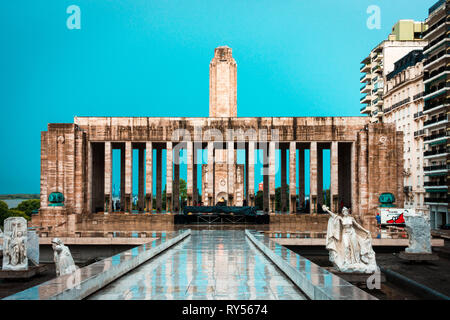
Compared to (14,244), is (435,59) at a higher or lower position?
higher

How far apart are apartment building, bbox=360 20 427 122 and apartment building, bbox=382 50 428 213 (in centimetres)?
338

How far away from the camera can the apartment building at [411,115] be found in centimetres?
5250

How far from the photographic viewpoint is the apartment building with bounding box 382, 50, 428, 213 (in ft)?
172

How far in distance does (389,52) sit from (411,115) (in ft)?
38.8

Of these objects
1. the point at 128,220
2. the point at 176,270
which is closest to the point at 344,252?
the point at 176,270

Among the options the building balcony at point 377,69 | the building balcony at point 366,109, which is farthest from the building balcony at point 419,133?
the building balcony at point 366,109

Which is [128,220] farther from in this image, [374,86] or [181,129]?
[374,86]

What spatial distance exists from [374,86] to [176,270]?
6044 centimetres

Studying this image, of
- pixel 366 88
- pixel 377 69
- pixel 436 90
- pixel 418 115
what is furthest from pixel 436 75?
pixel 366 88

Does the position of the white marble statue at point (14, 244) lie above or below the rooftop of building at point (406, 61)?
below

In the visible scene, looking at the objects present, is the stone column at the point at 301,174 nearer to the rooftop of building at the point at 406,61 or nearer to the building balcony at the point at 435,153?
the building balcony at the point at 435,153

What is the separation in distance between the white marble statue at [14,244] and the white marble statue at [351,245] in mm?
10157

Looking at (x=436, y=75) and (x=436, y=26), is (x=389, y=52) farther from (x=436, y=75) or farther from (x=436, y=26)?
(x=436, y=75)

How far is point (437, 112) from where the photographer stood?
1922 inches
